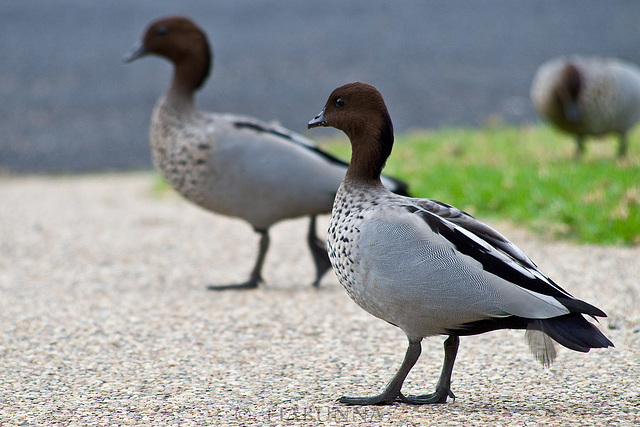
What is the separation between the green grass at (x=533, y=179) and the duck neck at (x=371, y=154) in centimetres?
307

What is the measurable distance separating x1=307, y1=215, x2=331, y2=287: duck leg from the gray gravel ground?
0.12 metres

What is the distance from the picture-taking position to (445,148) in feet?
32.1

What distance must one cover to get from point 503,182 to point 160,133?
3.32 metres

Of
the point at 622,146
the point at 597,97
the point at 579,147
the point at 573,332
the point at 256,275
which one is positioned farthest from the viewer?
the point at 579,147

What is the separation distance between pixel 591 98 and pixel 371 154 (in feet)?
20.2

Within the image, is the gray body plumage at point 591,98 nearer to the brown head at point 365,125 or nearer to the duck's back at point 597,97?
the duck's back at point 597,97

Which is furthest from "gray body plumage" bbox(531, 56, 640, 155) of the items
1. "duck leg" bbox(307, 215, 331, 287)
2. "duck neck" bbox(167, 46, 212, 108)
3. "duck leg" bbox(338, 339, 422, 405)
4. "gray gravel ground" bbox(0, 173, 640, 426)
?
"duck leg" bbox(338, 339, 422, 405)

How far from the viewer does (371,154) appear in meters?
3.45

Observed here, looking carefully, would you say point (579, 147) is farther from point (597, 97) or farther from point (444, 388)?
point (444, 388)

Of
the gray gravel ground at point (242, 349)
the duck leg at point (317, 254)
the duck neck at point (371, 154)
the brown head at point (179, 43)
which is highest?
the brown head at point (179, 43)

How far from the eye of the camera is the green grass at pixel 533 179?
20.5 ft

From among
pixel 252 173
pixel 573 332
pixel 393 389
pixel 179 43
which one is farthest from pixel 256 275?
pixel 573 332

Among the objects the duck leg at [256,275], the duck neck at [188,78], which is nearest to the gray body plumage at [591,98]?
the duck neck at [188,78]

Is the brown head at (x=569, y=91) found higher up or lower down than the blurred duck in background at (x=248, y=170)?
higher up
